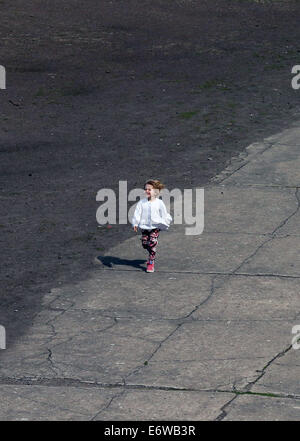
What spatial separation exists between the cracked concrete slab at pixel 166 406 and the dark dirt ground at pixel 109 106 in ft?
6.41

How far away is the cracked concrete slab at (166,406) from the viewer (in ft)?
27.2

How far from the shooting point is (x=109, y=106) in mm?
19344

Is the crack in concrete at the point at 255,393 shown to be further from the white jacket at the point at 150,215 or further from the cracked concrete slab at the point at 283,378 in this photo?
the white jacket at the point at 150,215

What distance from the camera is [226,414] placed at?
27.2 ft

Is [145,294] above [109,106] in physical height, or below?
below

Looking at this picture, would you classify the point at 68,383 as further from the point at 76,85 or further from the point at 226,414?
the point at 76,85

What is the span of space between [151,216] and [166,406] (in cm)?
339

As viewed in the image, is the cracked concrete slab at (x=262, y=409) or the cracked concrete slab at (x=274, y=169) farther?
the cracked concrete slab at (x=274, y=169)

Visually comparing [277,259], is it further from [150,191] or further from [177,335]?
[177,335]

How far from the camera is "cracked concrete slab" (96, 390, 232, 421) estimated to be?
830 centimetres

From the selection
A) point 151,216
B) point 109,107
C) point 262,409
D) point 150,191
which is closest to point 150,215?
point 151,216

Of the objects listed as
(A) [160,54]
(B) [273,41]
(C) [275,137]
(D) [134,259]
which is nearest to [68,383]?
(D) [134,259]

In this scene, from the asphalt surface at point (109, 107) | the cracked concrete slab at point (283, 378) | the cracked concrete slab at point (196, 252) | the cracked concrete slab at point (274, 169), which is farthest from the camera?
the cracked concrete slab at point (274, 169)

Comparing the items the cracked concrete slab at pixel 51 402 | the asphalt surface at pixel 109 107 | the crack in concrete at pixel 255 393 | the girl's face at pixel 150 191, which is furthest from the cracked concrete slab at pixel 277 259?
the cracked concrete slab at pixel 51 402
